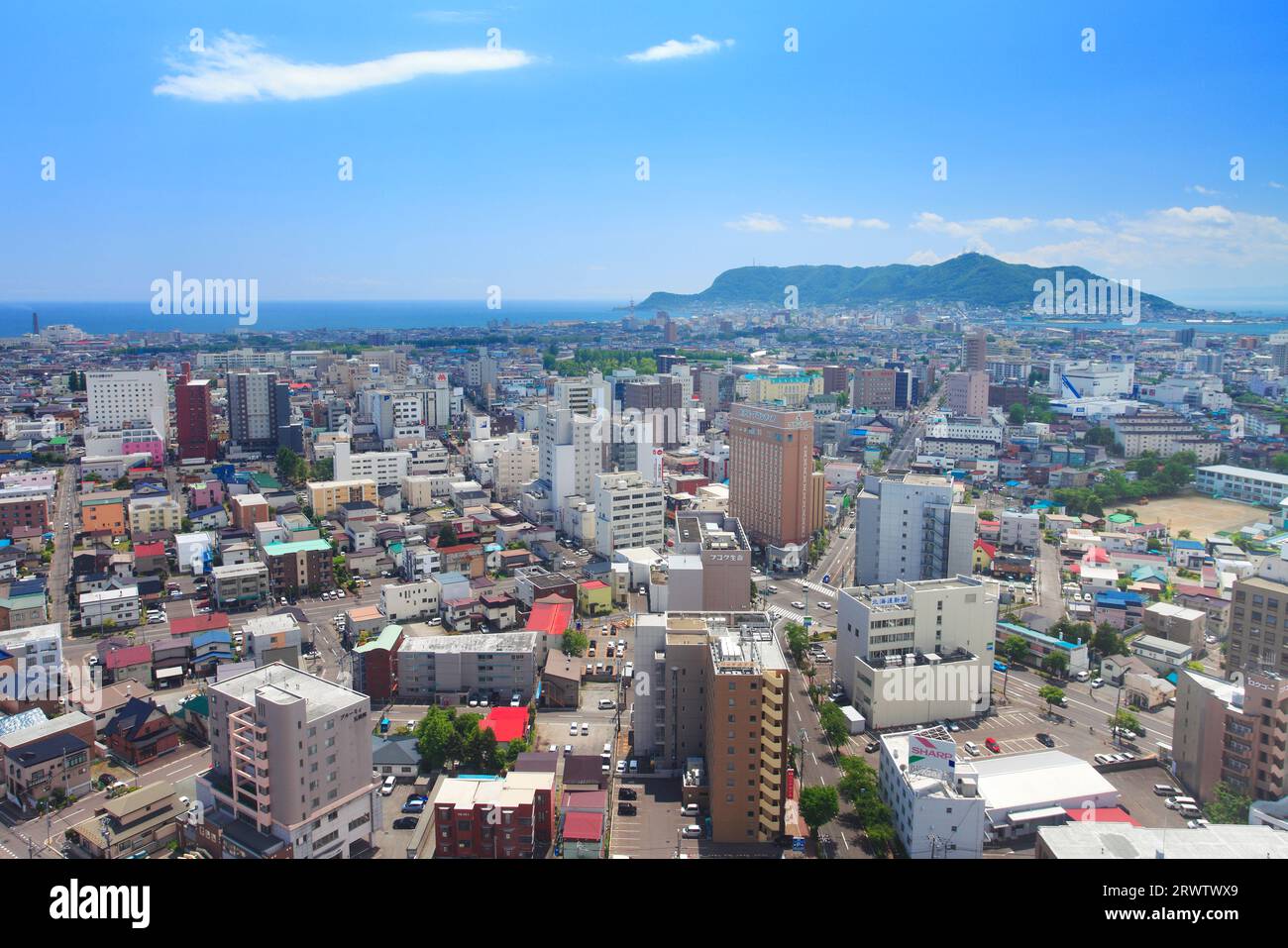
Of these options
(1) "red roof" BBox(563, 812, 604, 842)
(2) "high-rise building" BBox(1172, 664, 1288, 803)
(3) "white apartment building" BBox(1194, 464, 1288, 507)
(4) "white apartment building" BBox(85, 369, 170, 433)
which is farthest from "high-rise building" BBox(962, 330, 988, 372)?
(1) "red roof" BBox(563, 812, 604, 842)

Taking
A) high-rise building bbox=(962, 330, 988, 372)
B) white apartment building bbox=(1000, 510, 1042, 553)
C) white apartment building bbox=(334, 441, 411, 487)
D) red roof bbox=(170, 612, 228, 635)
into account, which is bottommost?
red roof bbox=(170, 612, 228, 635)

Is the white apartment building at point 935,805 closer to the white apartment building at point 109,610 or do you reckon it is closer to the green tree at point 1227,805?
the green tree at point 1227,805

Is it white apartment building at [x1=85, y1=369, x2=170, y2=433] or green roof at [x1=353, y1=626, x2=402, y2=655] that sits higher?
white apartment building at [x1=85, y1=369, x2=170, y2=433]

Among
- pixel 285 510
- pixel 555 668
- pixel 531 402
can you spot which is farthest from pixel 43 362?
pixel 555 668

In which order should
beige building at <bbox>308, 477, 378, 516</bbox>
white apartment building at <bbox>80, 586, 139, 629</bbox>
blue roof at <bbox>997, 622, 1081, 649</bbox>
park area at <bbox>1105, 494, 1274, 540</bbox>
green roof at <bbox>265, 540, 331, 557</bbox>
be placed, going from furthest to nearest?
1. beige building at <bbox>308, 477, 378, 516</bbox>
2. park area at <bbox>1105, 494, 1274, 540</bbox>
3. green roof at <bbox>265, 540, 331, 557</bbox>
4. white apartment building at <bbox>80, 586, 139, 629</bbox>
5. blue roof at <bbox>997, 622, 1081, 649</bbox>

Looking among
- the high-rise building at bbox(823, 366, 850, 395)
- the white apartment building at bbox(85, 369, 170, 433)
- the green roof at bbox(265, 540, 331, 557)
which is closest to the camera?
the green roof at bbox(265, 540, 331, 557)

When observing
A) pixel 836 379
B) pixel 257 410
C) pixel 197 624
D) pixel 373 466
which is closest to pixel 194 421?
pixel 257 410

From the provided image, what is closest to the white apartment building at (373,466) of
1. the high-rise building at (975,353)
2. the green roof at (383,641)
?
the green roof at (383,641)

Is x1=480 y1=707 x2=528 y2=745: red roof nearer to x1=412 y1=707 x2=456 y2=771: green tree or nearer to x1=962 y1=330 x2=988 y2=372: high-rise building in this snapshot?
x1=412 y1=707 x2=456 y2=771: green tree
